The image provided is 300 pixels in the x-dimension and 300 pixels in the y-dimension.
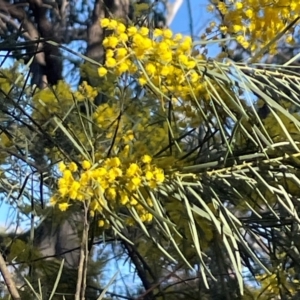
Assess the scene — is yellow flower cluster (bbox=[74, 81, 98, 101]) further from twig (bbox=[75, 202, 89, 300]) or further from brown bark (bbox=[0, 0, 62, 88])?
brown bark (bbox=[0, 0, 62, 88])

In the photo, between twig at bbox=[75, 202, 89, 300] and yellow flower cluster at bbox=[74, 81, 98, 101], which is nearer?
twig at bbox=[75, 202, 89, 300]

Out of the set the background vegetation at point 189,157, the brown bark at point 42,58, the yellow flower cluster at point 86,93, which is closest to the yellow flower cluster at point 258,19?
the background vegetation at point 189,157

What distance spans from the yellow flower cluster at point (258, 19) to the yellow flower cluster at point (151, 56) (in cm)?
20

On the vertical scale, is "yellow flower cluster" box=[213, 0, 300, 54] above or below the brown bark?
below

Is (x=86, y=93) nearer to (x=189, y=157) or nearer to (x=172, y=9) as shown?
(x=189, y=157)

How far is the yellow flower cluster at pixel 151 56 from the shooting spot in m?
0.85

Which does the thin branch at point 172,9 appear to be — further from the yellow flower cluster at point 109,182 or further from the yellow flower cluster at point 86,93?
the yellow flower cluster at point 109,182

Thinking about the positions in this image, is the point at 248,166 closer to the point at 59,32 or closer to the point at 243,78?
the point at 243,78

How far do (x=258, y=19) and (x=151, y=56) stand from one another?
0.29m

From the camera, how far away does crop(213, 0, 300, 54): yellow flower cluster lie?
1044mm

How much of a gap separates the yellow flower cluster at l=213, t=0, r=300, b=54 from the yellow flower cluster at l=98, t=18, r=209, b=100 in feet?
0.64

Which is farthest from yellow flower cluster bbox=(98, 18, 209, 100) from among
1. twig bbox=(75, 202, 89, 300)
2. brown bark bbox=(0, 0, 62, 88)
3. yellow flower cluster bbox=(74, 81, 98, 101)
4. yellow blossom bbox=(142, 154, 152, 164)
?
brown bark bbox=(0, 0, 62, 88)

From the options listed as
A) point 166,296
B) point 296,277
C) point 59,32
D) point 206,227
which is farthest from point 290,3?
point 59,32

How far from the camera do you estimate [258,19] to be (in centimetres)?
108
